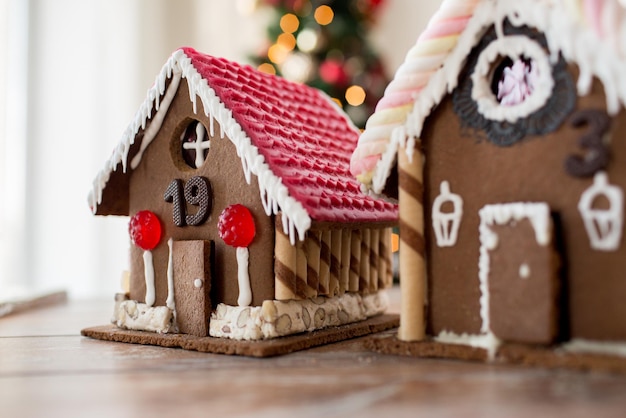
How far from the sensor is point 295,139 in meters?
2.24

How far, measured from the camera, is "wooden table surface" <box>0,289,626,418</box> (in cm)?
133

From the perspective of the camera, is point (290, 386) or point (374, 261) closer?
point (290, 386)

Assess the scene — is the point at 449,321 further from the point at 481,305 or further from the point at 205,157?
the point at 205,157

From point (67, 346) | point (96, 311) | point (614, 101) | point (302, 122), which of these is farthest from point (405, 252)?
point (96, 311)

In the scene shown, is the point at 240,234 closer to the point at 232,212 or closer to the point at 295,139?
the point at 232,212

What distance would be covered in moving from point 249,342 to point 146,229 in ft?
1.84

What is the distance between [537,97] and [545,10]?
21cm

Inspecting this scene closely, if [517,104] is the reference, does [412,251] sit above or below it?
below

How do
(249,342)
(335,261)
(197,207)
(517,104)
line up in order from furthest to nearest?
(335,261)
(197,207)
(249,342)
(517,104)

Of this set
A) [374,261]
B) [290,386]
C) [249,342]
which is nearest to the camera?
[290,386]

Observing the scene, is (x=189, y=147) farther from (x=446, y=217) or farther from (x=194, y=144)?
(x=446, y=217)

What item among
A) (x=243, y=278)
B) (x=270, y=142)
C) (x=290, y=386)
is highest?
(x=270, y=142)

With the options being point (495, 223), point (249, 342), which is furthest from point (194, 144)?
point (495, 223)

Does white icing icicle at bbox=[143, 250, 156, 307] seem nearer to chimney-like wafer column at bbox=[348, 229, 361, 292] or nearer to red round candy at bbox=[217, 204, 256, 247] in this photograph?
red round candy at bbox=[217, 204, 256, 247]
